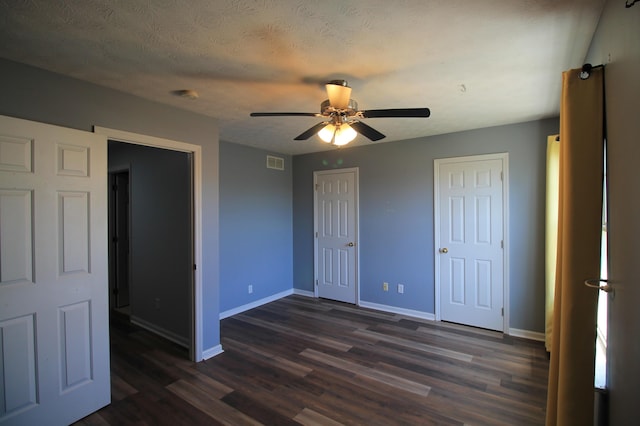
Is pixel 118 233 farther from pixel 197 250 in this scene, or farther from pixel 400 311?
pixel 400 311

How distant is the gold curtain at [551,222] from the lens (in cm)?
306

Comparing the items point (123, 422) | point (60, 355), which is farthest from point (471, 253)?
point (60, 355)

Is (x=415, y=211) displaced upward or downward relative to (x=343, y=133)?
downward

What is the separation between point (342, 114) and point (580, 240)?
1515mm

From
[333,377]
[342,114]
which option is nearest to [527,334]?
[333,377]

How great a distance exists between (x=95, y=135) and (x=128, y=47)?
822mm

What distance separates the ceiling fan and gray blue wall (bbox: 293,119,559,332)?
206 cm

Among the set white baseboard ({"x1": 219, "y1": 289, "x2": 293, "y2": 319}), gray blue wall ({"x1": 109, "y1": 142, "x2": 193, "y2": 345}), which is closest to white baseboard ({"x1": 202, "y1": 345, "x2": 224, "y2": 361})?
gray blue wall ({"x1": 109, "y1": 142, "x2": 193, "y2": 345})

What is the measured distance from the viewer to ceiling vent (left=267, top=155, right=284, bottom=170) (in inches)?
195

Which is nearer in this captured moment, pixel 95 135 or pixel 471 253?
pixel 95 135

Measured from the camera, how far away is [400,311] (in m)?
4.36

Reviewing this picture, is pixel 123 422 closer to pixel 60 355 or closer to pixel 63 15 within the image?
pixel 60 355

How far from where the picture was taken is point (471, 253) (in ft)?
12.6

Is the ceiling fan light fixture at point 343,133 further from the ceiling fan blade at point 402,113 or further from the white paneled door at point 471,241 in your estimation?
the white paneled door at point 471,241
